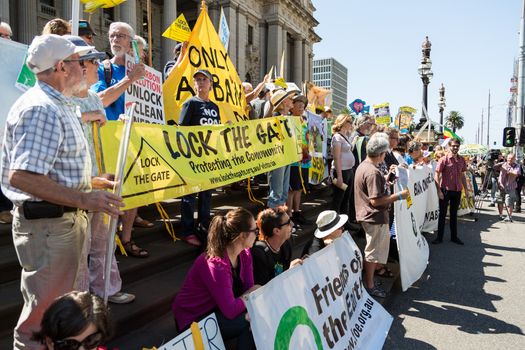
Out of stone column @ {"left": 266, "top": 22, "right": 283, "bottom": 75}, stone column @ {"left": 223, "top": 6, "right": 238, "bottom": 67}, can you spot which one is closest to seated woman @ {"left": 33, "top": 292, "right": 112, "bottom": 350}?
stone column @ {"left": 223, "top": 6, "right": 238, "bottom": 67}

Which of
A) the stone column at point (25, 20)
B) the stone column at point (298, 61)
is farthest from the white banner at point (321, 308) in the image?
the stone column at point (298, 61)

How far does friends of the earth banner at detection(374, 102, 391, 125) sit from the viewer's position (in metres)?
15.6

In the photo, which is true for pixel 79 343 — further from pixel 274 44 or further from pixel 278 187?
pixel 274 44

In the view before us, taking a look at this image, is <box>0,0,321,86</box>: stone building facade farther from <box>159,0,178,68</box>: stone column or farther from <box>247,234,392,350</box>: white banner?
<box>247,234,392,350</box>: white banner

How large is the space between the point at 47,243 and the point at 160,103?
11.9 ft

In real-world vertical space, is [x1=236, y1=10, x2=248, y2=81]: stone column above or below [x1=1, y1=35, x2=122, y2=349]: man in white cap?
above

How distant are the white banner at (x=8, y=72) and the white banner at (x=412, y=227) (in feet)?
14.2

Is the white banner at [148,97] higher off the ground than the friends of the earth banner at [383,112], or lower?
lower

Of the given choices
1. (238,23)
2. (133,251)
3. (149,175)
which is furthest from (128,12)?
(149,175)

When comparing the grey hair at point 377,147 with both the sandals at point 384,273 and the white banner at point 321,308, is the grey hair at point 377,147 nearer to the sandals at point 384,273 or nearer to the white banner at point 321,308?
the white banner at point 321,308

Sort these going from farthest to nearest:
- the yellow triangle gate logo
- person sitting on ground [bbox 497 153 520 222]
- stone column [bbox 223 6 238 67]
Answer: stone column [bbox 223 6 238 67] → person sitting on ground [bbox 497 153 520 222] → the yellow triangle gate logo

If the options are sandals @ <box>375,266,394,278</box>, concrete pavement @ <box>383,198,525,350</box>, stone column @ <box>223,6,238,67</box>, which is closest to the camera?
concrete pavement @ <box>383,198,525,350</box>

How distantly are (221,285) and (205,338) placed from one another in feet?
1.42

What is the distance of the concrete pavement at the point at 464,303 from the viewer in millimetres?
3898
